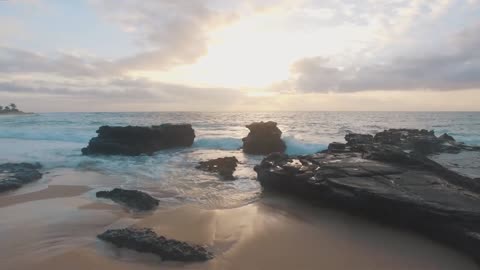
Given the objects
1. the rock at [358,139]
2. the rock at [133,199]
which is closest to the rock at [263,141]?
the rock at [358,139]

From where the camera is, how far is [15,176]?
11.4 m

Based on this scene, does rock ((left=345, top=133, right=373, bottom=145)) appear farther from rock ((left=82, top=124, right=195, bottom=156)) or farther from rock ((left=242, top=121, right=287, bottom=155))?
rock ((left=82, top=124, right=195, bottom=156))

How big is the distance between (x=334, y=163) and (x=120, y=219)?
5474mm

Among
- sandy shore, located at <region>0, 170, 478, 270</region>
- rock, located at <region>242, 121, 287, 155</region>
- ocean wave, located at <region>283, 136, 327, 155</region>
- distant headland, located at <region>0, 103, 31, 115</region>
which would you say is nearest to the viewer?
sandy shore, located at <region>0, 170, 478, 270</region>

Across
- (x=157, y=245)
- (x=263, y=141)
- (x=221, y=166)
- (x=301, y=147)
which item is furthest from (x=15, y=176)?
(x=301, y=147)

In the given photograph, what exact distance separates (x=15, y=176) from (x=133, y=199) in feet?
17.6

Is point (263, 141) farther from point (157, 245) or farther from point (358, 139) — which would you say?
point (157, 245)

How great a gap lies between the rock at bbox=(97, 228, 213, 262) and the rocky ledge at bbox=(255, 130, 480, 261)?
3711 millimetres

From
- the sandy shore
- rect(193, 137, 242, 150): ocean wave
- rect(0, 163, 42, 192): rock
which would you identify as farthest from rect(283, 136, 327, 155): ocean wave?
rect(0, 163, 42, 192): rock

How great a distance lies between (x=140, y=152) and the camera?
2050 centimetres

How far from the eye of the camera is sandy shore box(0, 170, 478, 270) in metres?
5.44

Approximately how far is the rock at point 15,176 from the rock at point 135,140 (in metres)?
6.40

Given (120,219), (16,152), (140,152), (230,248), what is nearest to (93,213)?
(120,219)

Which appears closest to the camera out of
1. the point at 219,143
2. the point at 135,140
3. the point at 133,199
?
the point at 133,199
